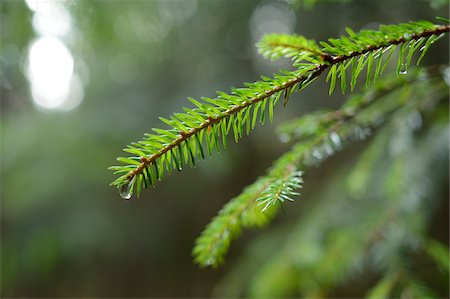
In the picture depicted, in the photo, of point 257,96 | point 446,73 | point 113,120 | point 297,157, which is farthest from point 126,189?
point 113,120

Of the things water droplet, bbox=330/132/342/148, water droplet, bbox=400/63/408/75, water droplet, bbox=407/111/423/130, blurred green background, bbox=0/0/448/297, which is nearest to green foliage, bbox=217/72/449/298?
water droplet, bbox=407/111/423/130

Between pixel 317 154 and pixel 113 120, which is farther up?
pixel 113 120

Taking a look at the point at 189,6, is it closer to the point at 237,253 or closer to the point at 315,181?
→ the point at 315,181

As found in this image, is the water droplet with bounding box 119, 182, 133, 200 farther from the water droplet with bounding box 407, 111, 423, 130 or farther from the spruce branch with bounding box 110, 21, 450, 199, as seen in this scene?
the water droplet with bounding box 407, 111, 423, 130

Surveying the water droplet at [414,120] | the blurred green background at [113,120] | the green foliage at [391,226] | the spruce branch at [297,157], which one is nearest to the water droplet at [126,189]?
the spruce branch at [297,157]

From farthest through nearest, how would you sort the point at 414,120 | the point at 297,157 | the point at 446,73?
the point at 414,120
the point at 446,73
the point at 297,157

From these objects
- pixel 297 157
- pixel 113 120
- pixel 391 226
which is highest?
pixel 113 120

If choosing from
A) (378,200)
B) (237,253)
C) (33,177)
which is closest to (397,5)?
(378,200)

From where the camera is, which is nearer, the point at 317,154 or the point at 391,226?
the point at 317,154

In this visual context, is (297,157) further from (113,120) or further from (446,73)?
(113,120)

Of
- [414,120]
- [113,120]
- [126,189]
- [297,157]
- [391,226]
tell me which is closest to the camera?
[126,189]
